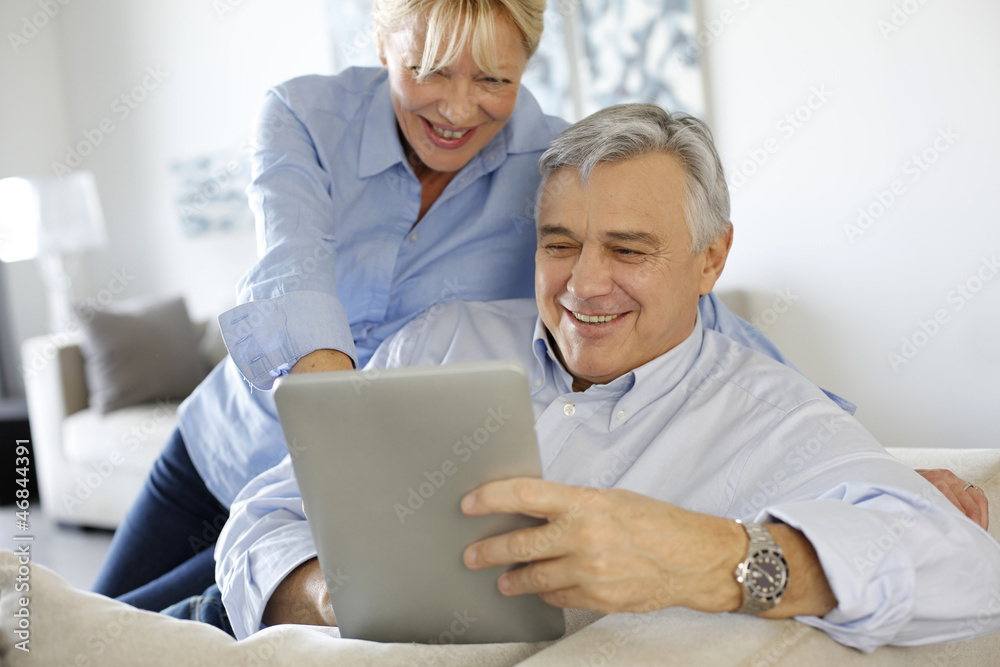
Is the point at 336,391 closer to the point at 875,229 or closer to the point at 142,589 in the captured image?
the point at 142,589

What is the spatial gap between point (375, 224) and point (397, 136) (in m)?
0.18

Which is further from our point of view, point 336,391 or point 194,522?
point 194,522

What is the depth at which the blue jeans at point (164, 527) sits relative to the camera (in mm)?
1810

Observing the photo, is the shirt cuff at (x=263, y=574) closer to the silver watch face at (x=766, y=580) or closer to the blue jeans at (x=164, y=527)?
the blue jeans at (x=164, y=527)

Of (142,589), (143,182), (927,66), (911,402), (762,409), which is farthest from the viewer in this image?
(143,182)

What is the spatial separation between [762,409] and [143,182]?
554cm

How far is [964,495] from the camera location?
119cm

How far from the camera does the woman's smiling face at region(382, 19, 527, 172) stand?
1477mm

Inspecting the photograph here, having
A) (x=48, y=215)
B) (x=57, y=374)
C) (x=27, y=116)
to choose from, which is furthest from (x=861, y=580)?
(x=27, y=116)

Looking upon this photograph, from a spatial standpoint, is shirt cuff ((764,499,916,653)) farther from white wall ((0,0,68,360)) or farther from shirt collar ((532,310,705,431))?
white wall ((0,0,68,360))

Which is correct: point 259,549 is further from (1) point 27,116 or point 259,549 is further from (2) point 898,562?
(1) point 27,116

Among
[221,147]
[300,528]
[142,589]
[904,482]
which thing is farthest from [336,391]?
[221,147]

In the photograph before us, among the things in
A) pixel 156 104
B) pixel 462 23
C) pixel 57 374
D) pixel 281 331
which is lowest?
pixel 57 374

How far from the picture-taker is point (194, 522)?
1.83 m
